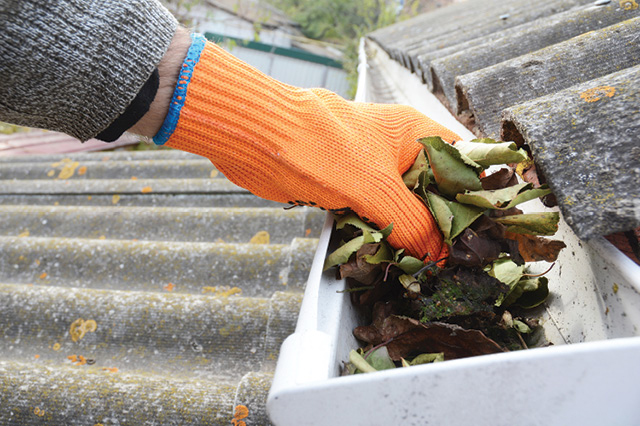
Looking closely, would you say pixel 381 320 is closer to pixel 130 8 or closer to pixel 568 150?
pixel 568 150

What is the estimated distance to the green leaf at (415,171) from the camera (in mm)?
929

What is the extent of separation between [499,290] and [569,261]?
0.43ft

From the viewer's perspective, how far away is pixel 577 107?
2.36 feet

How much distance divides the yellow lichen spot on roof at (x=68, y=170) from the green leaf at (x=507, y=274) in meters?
2.54

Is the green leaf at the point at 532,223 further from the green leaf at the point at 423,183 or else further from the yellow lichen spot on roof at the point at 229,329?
the yellow lichen spot on roof at the point at 229,329

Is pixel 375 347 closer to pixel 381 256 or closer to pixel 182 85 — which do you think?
pixel 381 256

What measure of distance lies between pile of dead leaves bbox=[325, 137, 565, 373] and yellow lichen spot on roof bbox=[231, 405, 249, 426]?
14.0 inches

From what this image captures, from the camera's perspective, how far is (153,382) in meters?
1.04

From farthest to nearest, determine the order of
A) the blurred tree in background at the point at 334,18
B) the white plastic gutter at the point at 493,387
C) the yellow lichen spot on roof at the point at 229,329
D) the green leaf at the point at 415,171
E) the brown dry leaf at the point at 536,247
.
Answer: the blurred tree in background at the point at 334,18 → the yellow lichen spot on roof at the point at 229,329 → the green leaf at the point at 415,171 → the brown dry leaf at the point at 536,247 → the white plastic gutter at the point at 493,387

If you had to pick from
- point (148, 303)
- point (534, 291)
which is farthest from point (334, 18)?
point (534, 291)

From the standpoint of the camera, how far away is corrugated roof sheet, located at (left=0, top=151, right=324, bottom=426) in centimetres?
102

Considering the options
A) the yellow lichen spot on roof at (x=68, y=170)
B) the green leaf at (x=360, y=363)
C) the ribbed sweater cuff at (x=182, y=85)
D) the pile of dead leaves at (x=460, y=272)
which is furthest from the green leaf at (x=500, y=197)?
the yellow lichen spot on roof at (x=68, y=170)

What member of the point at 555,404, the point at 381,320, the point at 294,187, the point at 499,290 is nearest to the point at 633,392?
the point at 555,404

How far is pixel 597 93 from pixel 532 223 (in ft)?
0.79
